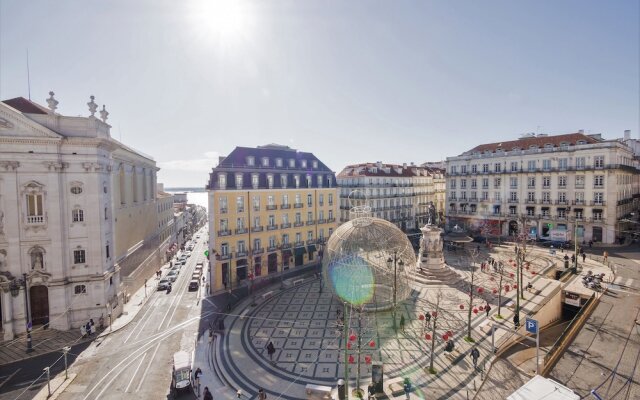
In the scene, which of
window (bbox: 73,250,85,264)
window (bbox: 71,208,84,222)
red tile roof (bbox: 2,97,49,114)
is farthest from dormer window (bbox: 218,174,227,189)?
red tile roof (bbox: 2,97,49,114)

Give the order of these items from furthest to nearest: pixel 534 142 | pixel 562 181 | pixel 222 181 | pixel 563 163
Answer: pixel 534 142 < pixel 562 181 < pixel 563 163 < pixel 222 181

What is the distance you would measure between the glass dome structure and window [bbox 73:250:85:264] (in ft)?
74.6

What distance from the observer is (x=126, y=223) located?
132 feet

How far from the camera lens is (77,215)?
29.2m

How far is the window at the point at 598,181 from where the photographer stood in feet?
174

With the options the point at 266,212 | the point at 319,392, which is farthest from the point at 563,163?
the point at 319,392

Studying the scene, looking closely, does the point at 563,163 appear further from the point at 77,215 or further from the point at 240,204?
the point at 77,215

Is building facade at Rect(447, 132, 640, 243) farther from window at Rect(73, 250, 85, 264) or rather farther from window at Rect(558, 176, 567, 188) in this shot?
window at Rect(73, 250, 85, 264)

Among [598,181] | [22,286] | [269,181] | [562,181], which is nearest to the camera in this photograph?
[22,286]

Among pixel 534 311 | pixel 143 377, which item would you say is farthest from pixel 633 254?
pixel 143 377

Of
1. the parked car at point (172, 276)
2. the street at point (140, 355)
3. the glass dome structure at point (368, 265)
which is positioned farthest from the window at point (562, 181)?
the parked car at point (172, 276)

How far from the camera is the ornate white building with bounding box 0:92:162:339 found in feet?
88.3

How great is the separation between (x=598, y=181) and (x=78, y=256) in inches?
2897

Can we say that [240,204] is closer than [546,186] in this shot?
Yes
